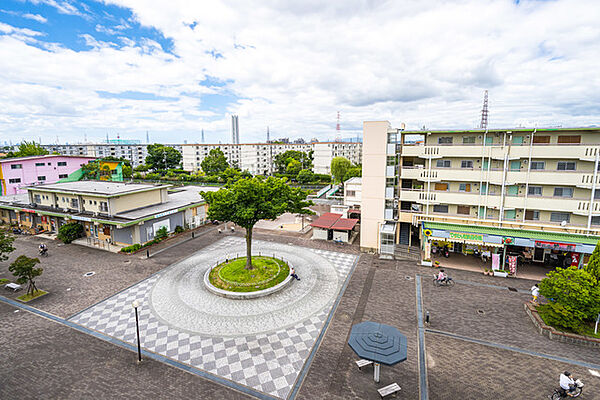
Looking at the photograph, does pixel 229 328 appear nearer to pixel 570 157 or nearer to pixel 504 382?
pixel 504 382

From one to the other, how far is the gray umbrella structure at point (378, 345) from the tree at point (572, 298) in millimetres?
11071

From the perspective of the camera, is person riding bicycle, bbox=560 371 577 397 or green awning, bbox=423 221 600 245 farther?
green awning, bbox=423 221 600 245

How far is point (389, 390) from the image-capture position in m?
13.5

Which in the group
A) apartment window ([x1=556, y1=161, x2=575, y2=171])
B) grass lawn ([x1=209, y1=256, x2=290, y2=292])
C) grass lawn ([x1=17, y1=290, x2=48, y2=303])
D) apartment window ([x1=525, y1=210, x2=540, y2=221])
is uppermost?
apartment window ([x1=556, y1=161, x2=575, y2=171])

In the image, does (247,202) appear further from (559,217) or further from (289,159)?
(289,159)

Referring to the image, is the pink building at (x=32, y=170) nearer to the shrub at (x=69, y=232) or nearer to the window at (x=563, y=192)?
the shrub at (x=69, y=232)

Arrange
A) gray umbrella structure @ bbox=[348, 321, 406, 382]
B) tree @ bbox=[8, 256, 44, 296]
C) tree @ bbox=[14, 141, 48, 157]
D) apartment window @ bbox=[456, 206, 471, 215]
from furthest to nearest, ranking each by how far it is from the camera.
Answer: tree @ bbox=[14, 141, 48, 157] → apartment window @ bbox=[456, 206, 471, 215] → tree @ bbox=[8, 256, 44, 296] → gray umbrella structure @ bbox=[348, 321, 406, 382]

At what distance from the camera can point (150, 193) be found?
38531 millimetres

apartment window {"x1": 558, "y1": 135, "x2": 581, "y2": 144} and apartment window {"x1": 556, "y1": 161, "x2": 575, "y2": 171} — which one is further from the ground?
apartment window {"x1": 558, "y1": 135, "x2": 581, "y2": 144}

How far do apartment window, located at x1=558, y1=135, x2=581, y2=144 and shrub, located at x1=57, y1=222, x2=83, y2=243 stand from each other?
176ft

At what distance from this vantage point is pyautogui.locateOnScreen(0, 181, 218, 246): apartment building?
33.5 metres

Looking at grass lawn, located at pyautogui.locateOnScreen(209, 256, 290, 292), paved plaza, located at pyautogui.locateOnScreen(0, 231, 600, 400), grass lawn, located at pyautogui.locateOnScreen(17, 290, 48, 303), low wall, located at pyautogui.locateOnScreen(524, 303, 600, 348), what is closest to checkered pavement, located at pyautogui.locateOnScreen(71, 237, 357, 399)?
paved plaza, located at pyautogui.locateOnScreen(0, 231, 600, 400)

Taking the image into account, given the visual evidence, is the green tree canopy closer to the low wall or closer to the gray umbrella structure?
the low wall

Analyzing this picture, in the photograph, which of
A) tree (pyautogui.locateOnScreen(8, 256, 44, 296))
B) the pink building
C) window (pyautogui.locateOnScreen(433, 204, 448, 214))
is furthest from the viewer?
the pink building
